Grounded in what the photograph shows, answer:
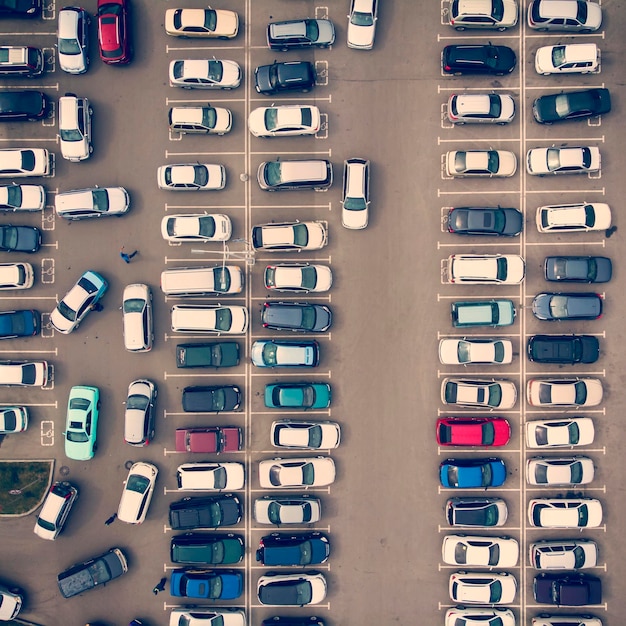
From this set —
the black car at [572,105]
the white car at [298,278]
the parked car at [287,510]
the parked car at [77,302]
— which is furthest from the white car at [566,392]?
the parked car at [77,302]

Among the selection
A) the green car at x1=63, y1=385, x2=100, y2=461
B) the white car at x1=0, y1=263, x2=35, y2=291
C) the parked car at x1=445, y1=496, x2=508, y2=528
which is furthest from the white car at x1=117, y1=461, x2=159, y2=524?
the parked car at x1=445, y1=496, x2=508, y2=528

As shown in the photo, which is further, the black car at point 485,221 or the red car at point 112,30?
the red car at point 112,30

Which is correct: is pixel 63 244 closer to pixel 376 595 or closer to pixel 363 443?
pixel 363 443

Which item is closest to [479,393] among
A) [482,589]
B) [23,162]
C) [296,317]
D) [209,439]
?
[482,589]

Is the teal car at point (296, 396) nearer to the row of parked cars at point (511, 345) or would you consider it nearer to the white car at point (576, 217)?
the row of parked cars at point (511, 345)

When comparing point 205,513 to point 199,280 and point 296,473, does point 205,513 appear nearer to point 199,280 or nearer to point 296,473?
point 296,473

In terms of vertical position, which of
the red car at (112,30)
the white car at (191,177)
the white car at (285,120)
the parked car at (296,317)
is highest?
the red car at (112,30)

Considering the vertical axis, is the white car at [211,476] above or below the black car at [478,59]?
below
